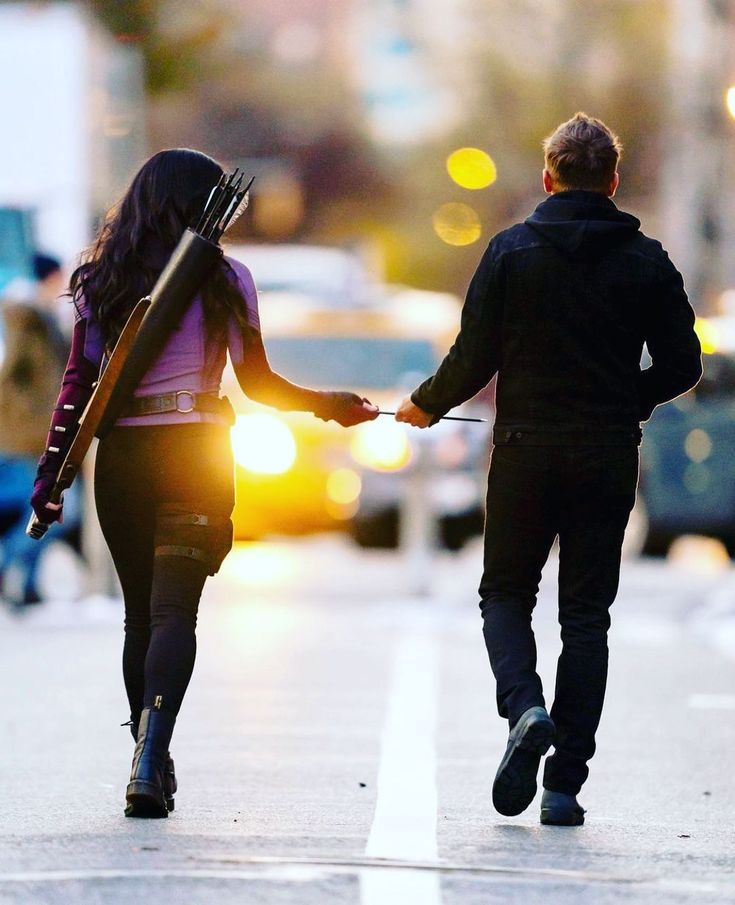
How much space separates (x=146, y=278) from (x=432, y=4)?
48.1m

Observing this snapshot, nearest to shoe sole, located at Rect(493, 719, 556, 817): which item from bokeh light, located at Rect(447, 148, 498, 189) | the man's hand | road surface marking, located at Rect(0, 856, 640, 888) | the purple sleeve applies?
road surface marking, located at Rect(0, 856, 640, 888)

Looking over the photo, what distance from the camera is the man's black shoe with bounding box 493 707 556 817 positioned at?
18.9 feet

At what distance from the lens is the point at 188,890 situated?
4.89 meters

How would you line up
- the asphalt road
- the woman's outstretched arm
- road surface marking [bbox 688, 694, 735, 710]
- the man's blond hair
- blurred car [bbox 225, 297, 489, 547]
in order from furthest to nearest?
blurred car [bbox 225, 297, 489, 547] → road surface marking [bbox 688, 694, 735, 710] → the woman's outstretched arm → the man's blond hair → the asphalt road

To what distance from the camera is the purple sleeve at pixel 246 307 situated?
6.18 metres

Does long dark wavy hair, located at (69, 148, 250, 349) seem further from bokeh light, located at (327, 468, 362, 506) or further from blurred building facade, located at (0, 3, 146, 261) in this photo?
bokeh light, located at (327, 468, 362, 506)

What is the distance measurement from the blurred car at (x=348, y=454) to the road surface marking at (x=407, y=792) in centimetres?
725

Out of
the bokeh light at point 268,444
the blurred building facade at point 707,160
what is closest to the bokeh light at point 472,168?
the blurred building facade at point 707,160

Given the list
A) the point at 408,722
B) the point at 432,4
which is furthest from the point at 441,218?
the point at 408,722

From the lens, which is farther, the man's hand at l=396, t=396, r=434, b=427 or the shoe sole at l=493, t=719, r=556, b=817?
the man's hand at l=396, t=396, r=434, b=427

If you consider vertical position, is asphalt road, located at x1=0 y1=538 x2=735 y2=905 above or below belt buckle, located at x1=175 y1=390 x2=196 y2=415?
below

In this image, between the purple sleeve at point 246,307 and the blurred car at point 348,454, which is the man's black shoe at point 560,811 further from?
the blurred car at point 348,454

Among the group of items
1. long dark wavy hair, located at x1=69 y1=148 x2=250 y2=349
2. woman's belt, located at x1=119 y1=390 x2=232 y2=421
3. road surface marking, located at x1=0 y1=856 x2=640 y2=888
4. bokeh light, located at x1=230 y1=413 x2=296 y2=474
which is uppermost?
long dark wavy hair, located at x1=69 y1=148 x2=250 y2=349

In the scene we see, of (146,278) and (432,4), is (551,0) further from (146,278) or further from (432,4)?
(146,278)
